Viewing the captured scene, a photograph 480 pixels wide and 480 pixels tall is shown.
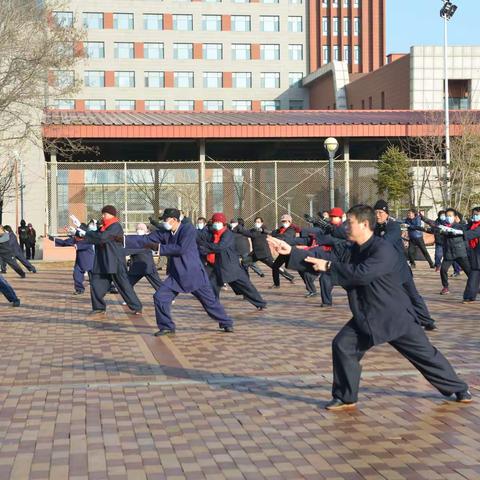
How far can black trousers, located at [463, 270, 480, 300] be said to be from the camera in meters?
15.1

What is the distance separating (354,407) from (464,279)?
1436 cm

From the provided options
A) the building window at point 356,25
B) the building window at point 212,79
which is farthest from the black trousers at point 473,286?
the building window at point 356,25

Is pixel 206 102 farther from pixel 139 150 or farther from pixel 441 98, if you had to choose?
pixel 139 150

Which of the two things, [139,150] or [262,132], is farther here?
[139,150]

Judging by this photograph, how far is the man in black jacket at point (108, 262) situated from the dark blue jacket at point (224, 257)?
1.33 meters

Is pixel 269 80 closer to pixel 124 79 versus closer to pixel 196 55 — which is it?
pixel 196 55

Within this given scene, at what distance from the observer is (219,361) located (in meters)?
9.56

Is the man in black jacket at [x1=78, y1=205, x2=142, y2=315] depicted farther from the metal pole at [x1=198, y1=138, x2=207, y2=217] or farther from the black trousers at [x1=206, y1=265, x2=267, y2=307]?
the metal pole at [x1=198, y1=138, x2=207, y2=217]

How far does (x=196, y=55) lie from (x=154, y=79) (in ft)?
13.5

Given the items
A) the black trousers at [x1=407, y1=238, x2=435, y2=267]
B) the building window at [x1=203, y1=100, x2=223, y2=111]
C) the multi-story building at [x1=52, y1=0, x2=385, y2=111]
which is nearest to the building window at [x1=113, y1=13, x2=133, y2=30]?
the multi-story building at [x1=52, y1=0, x2=385, y2=111]

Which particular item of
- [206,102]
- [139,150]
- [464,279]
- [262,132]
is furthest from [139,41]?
[464,279]

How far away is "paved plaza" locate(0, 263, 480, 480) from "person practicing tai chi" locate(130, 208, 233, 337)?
0.33 metres

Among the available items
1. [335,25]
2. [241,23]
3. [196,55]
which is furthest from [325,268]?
[335,25]

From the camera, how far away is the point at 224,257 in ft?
45.1
